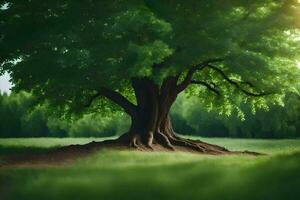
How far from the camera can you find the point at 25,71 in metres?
27.2

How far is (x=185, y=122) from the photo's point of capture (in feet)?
269

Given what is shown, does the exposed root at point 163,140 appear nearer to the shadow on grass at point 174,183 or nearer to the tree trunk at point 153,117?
the tree trunk at point 153,117

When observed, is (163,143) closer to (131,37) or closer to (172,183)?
(131,37)

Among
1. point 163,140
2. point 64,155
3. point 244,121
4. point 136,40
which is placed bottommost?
point 64,155

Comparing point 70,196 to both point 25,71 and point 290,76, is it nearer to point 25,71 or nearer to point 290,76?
point 25,71

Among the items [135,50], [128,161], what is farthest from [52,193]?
[135,50]

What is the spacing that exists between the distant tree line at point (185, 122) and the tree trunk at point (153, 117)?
22728mm

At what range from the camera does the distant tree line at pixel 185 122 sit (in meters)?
65.1

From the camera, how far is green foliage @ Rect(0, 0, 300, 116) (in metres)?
25.7

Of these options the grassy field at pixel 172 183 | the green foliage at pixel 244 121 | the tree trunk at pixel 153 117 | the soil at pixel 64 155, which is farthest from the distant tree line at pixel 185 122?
the grassy field at pixel 172 183

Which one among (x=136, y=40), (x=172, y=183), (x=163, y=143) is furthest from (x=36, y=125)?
(x=172, y=183)

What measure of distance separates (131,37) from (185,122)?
56.2 metres

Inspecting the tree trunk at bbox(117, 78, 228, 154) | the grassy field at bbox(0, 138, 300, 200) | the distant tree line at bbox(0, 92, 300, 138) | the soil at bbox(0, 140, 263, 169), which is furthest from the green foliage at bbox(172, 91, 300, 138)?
the grassy field at bbox(0, 138, 300, 200)

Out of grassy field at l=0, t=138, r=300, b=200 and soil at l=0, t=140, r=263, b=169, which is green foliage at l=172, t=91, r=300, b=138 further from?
grassy field at l=0, t=138, r=300, b=200
